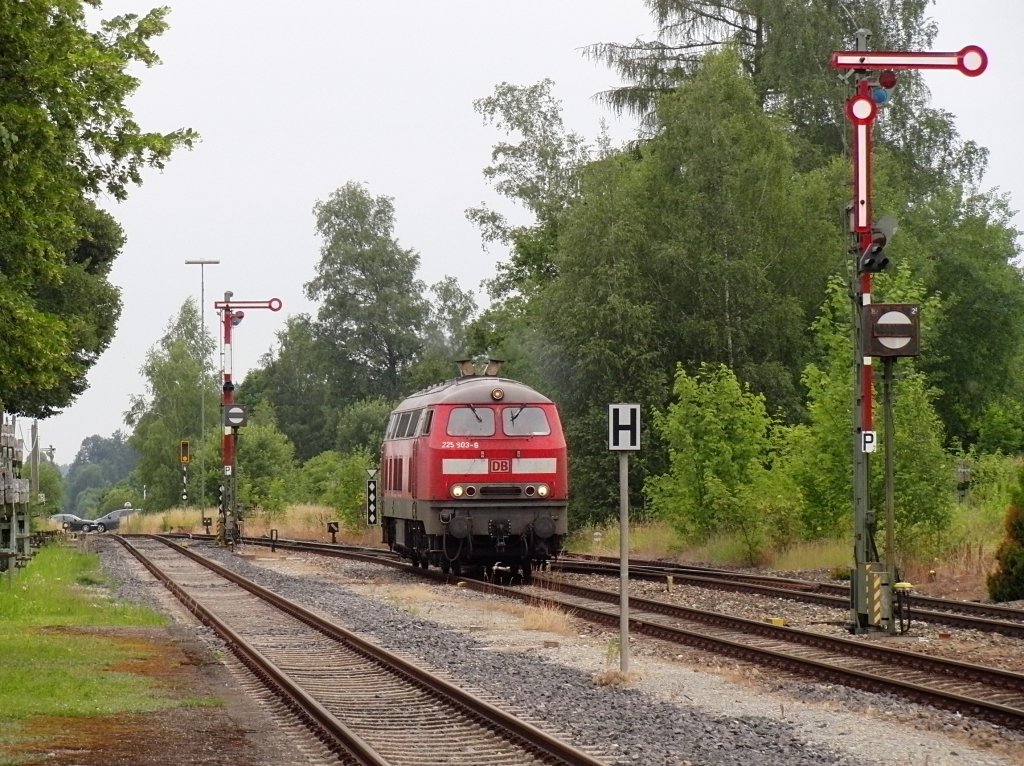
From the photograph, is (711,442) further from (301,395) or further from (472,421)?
(301,395)

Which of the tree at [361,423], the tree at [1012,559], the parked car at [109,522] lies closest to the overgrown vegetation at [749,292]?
the tree at [1012,559]

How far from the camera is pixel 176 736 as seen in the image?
10.5 meters

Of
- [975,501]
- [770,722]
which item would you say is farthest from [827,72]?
[770,722]

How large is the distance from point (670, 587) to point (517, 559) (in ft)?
13.1

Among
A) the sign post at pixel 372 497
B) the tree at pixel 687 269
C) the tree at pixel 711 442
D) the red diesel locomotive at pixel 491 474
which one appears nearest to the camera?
the red diesel locomotive at pixel 491 474

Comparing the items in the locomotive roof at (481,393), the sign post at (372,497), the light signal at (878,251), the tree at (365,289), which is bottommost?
the sign post at (372,497)

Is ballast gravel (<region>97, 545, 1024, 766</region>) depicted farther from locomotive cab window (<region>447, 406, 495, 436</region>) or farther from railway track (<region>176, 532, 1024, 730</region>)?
locomotive cab window (<region>447, 406, 495, 436</region>)

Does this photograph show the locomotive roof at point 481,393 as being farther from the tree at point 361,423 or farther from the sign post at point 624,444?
the tree at point 361,423

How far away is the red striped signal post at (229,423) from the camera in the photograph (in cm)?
4034

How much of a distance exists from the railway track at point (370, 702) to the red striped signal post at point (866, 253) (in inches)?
206

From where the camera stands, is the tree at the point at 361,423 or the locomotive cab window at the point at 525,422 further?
the tree at the point at 361,423

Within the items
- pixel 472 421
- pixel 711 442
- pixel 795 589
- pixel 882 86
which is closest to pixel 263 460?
pixel 711 442

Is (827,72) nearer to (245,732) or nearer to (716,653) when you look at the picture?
(716,653)

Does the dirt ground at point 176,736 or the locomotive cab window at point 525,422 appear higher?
the locomotive cab window at point 525,422
